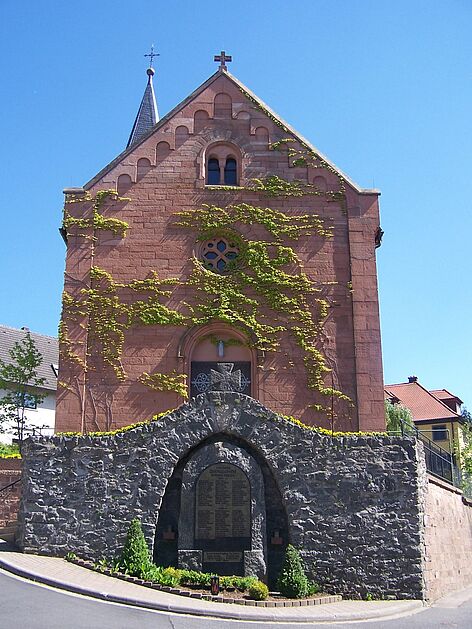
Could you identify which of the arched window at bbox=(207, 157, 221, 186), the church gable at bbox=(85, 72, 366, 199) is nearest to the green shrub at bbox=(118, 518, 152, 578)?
the church gable at bbox=(85, 72, 366, 199)

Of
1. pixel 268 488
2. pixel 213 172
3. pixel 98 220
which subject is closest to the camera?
pixel 268 488

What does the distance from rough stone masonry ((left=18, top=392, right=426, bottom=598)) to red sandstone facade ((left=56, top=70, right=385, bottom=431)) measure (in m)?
4.76

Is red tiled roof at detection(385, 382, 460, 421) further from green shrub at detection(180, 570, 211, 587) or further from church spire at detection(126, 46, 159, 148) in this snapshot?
green shrub at detection(180, 570, 211, 587)

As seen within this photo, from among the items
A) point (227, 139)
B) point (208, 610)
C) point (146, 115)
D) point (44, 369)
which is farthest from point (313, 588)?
point (44, 369)

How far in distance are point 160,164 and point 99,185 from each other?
2.07 metres

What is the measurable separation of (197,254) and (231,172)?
317 cm

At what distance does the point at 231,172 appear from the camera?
74.3 feet

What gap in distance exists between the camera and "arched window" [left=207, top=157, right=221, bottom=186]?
22.6 meters

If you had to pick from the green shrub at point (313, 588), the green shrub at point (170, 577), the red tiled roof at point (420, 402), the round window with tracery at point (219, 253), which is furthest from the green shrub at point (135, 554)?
the red tiled roof at point (420, 402)

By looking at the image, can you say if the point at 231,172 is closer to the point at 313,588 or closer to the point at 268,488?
the point at 268,488

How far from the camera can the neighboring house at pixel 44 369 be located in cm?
3822

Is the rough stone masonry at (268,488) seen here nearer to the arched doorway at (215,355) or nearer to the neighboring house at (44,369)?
the arched doorway at (215,355)

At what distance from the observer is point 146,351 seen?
2056 centimetres

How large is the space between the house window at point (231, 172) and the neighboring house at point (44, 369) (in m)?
18.6
